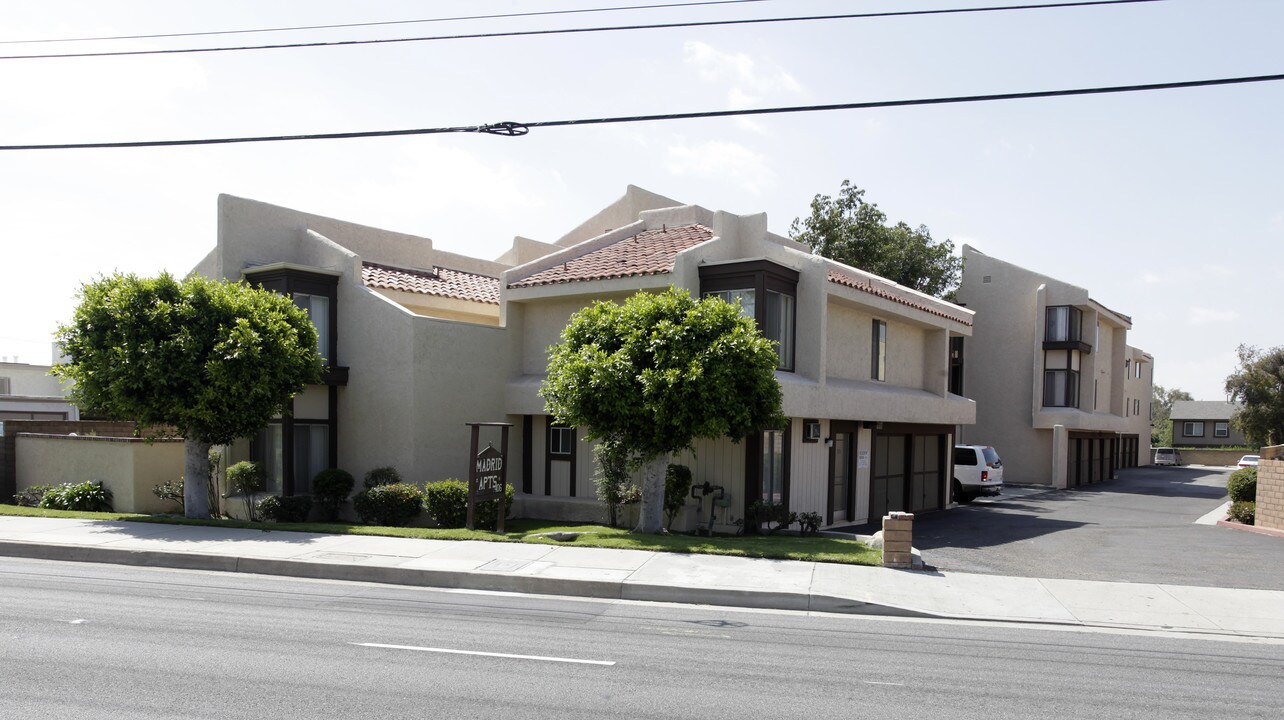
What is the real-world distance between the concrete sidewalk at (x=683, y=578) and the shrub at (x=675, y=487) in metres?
3.28

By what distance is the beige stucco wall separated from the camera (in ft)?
64.7

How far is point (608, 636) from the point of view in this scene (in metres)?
8.83

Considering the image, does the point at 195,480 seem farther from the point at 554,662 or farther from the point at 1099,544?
the point at 1099,544

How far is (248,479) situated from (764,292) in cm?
1156

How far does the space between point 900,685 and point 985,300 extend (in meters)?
34.6

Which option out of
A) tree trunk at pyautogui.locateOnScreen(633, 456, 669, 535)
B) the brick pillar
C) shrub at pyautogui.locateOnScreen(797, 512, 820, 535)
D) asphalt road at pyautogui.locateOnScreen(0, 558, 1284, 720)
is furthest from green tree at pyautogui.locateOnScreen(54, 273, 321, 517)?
the brick pillar

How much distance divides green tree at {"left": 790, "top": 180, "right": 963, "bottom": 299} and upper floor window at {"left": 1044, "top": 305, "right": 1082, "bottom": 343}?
4.56 meters

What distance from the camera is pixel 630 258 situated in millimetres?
20000

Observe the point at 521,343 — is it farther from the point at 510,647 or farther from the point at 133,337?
the point at 510,647

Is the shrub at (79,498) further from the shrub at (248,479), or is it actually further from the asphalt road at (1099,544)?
the asphalt road at (1099,544)

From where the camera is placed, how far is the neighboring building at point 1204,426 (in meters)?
83.4

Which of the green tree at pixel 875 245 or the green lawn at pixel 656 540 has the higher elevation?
the green tree at pixel 875 245

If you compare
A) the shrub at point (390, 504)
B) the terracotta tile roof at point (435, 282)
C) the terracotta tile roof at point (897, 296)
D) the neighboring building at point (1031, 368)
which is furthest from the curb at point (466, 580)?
the neighboring building at point (1031, 368)

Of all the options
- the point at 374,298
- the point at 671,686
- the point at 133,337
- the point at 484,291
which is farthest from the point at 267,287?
the point at 671,686
